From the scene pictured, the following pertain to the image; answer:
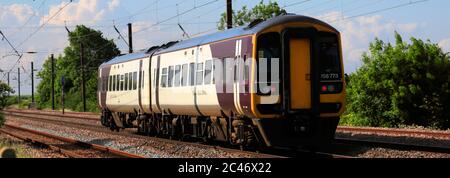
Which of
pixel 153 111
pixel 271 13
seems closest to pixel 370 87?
pixel 153 111

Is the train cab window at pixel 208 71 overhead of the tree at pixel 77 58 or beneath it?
beneath

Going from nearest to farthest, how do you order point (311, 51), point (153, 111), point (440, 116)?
point (311, 51), point (153, 111), point (440, 116)

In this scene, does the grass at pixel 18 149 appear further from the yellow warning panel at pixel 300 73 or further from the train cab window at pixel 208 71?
the yellow warning panel at pixel 300 73

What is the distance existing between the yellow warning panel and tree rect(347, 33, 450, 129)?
13.7 meters

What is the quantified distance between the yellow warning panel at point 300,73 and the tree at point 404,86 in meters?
13.7

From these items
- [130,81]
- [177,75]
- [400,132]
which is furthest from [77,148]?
[400,132]

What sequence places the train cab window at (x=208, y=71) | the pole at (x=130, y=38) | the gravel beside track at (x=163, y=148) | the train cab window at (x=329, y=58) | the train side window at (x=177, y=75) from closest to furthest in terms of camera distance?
the train cab window at (x=329, y=58)
the gravel beside track at (x=163, y=148)
the train cab window at (x=208, y=71)
the train side window at (x=177, y=75)
the pole at (x=130, y=38)

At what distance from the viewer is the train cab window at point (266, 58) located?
45.9ft

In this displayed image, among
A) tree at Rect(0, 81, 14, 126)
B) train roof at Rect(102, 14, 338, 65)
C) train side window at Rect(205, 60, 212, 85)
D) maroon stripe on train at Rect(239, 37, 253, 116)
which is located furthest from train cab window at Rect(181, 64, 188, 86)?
tree at Rect(0, 81, 14, 126)

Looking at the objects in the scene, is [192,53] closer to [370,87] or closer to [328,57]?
[328,57]

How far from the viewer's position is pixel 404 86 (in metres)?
27.3

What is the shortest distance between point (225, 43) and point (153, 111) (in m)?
→ 6.60

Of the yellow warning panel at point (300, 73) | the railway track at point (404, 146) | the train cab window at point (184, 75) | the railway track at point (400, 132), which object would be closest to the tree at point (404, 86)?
the railway track at point (400, 132)

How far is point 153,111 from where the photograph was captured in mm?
21328
